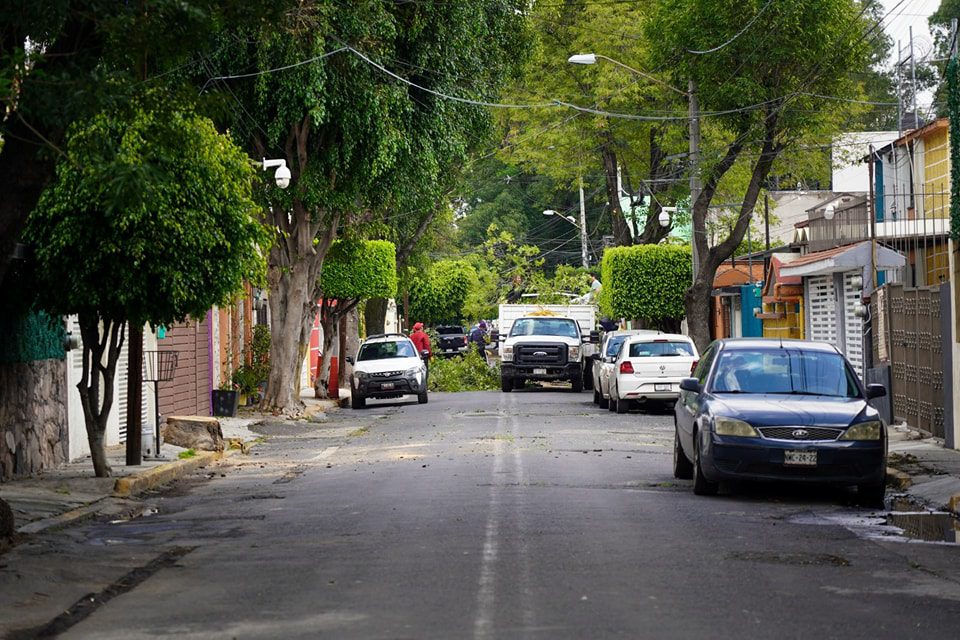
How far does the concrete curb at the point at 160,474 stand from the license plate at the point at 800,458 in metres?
7.67

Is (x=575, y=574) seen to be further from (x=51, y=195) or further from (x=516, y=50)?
(x=516, y=50)

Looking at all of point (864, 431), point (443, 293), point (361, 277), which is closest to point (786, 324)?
point (361, 277)

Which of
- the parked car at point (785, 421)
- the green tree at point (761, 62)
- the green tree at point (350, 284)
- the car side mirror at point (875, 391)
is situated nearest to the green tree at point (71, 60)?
the parked car at point (785, 421)

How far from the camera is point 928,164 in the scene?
115 ft

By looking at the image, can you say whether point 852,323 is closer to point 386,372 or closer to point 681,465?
point 386,372

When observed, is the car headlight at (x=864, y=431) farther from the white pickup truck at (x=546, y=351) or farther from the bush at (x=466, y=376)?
the bush at (x=466, y=376)

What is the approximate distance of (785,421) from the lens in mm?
14961

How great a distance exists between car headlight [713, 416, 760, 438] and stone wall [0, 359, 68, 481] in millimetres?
8612

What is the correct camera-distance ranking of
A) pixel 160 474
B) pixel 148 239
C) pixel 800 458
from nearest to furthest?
pixel 800 458
pixel 148 239
pixel 160 474

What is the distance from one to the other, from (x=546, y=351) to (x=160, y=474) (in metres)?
24.3

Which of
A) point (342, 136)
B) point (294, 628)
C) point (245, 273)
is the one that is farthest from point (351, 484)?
point (342, 136)

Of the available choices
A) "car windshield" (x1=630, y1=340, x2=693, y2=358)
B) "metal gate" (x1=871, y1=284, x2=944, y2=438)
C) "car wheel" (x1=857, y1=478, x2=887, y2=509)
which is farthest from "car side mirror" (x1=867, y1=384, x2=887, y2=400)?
"car windshield" (x1=630, y1=340, x2=693, y2=358)

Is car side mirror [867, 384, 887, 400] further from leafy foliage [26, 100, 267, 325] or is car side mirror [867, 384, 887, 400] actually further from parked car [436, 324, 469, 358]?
parked car [436, 324, 469, 358]

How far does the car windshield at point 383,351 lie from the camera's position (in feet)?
129
